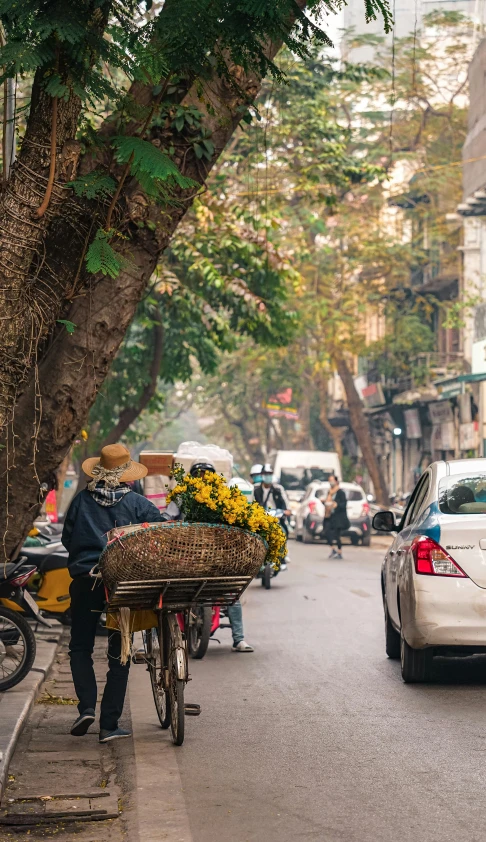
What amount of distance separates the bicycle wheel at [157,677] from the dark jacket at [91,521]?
695mm

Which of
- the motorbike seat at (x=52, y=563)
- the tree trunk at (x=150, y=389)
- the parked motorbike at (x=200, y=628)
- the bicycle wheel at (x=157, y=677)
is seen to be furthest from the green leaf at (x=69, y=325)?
the tree trunk at (x=150, y=389)

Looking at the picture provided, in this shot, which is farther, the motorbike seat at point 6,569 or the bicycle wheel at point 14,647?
the motorbike seat at point 6,569

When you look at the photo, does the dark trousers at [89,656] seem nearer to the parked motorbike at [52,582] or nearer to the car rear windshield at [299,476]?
the parked motorbike at [52,582]

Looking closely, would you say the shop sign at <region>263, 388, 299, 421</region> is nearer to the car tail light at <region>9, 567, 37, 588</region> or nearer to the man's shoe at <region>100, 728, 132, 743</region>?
the car tail light at <region>9, 567, 37, 588</region>

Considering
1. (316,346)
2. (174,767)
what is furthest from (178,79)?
(316,346)

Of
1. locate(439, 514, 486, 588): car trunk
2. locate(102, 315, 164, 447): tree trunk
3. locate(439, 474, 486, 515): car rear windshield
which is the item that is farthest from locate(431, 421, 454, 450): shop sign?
locate(439, 514, 486, 588): car trunk

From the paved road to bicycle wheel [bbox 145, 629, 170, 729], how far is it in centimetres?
12

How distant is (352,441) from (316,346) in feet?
89.2

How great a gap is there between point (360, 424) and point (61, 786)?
35.4 metres

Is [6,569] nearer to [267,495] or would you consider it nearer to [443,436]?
[267,495]

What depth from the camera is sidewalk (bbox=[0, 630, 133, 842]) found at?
18.6 ft

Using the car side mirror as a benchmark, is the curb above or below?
below

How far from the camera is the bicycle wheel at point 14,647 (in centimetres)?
926

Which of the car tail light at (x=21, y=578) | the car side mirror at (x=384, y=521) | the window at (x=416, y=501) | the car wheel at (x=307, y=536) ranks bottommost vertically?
the car wheel at (x=307, y=536)
